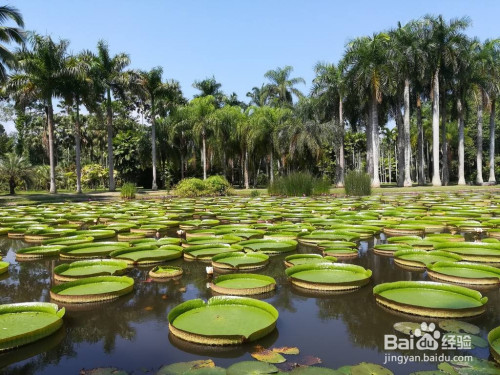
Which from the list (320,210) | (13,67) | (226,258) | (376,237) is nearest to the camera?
(226,258)

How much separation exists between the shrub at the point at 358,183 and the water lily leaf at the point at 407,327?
16509 millimetres

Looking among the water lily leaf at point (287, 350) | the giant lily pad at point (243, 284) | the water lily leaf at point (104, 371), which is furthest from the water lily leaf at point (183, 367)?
the giant lily pad at point (243, 284)

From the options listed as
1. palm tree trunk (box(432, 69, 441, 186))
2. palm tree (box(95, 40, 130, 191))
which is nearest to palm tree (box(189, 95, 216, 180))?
palm tree (box(95, 40, 130, 191))

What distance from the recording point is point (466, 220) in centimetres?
842

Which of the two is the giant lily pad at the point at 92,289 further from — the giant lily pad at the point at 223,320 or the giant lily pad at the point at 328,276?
the giant lily pad at the point at 328,276

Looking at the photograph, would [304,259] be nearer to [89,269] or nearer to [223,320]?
[223,320]

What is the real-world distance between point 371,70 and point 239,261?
86.4 ft

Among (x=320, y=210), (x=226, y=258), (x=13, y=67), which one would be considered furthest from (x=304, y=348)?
(x=13, y=67)

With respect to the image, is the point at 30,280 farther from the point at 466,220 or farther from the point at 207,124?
the point at 207,124

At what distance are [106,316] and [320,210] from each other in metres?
8.91

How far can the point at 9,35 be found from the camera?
1997 cm

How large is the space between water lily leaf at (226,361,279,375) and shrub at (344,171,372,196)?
17571mm

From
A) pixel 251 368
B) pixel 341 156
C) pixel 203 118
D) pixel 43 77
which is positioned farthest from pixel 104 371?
pixel 203 118

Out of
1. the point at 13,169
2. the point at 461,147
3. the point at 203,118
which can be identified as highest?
the point at 203,118
